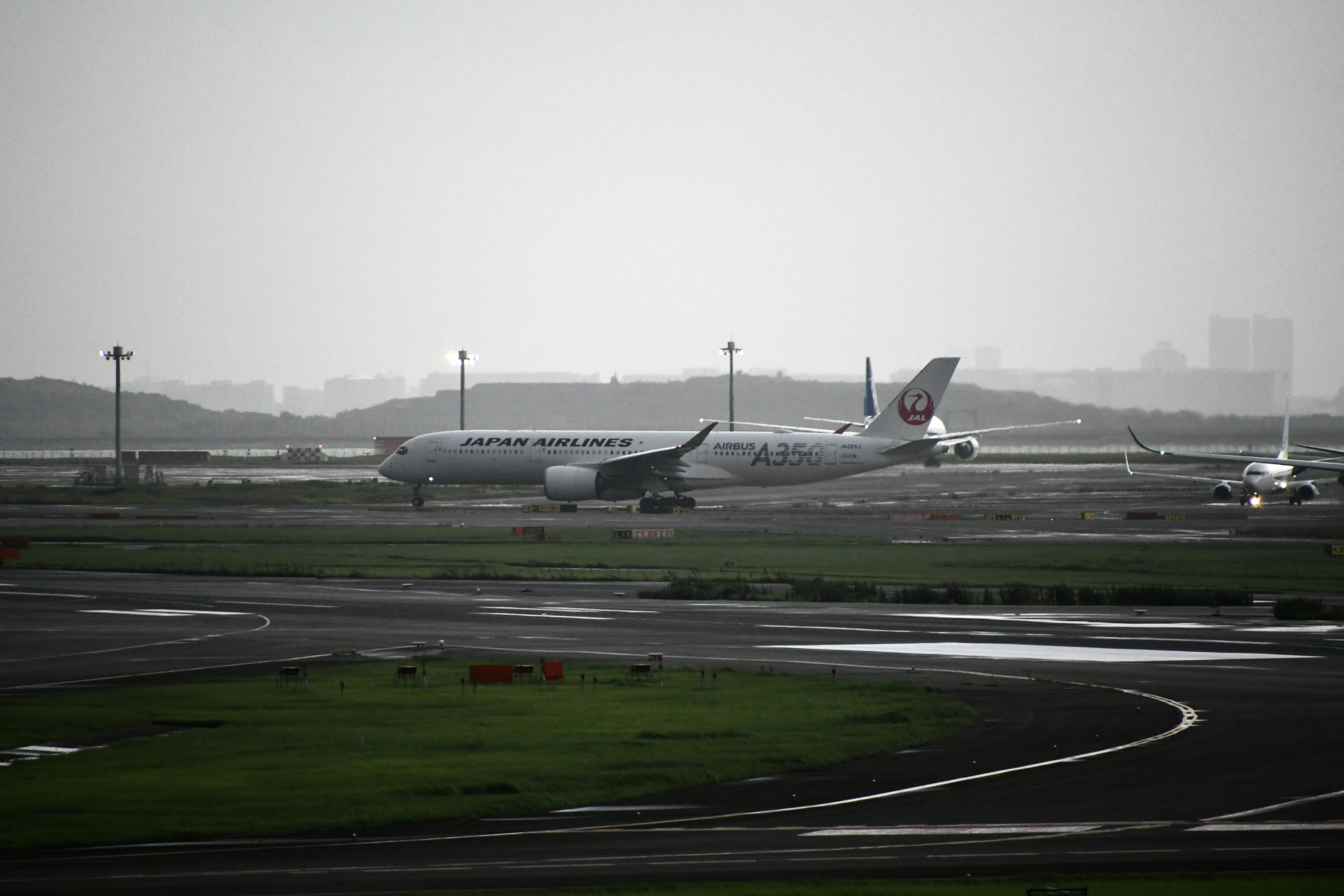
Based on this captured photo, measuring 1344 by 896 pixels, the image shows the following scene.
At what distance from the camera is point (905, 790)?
631 inches

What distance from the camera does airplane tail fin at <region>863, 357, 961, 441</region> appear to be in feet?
218

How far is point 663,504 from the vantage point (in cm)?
6756

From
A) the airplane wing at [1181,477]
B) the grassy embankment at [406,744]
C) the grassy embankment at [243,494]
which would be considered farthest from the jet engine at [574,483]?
the grassy embankment at [406,744]

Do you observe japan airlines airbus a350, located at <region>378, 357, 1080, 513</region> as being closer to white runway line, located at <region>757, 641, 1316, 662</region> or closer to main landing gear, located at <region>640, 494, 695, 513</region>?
main landing gear, located at <region>640, 494, 695, 513</region>

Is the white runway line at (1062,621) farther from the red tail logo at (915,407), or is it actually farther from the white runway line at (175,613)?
the red tail logo at (915,407)

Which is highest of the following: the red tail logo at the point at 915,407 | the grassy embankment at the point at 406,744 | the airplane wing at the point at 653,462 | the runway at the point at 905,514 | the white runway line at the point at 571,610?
the red tail logo at the point at 915,407

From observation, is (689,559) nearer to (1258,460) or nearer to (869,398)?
(1258,460)

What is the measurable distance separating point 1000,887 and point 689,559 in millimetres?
34132

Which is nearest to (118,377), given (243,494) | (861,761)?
(243,494)

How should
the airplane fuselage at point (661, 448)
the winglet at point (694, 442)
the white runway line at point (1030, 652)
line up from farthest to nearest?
the airplane fuselage at point (661, 448) < the winglet at point (694, 442) < the white runway line at point (1030, 652)

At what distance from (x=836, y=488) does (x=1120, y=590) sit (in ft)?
177

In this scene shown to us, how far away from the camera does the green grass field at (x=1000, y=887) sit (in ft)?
38.8

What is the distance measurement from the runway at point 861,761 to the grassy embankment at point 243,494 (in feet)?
128

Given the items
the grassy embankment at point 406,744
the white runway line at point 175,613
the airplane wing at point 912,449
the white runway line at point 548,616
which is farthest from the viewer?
the airplane wing at point 912,449
